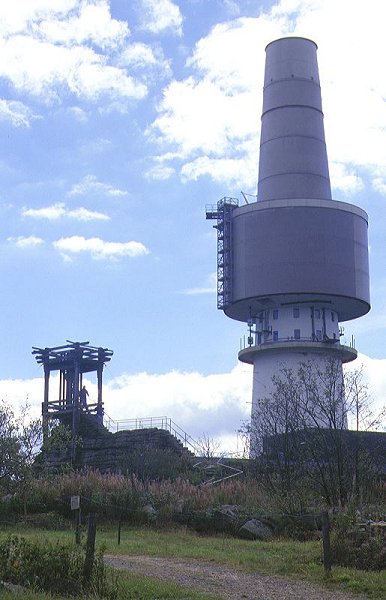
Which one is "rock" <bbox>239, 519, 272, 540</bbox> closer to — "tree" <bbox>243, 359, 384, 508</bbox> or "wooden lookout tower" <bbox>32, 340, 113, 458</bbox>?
"tree" <bbox>243, 359, 384, 508</bbox>

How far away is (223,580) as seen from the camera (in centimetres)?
1623

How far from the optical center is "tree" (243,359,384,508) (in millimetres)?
27634

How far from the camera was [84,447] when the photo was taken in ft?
162

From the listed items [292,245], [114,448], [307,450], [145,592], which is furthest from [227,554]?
[292,245]

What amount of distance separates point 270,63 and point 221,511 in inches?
1499

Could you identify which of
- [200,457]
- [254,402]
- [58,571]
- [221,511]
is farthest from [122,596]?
[254,402]

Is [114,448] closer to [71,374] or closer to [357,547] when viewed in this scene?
[71,374]

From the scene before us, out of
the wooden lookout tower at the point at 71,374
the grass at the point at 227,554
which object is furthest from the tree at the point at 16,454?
the wooden lookout tower at the point at 71,374

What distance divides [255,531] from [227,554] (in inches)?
166

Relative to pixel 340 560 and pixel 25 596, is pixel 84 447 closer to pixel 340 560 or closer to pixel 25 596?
pixel 340 560

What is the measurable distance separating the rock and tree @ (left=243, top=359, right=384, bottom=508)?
3.51 feet

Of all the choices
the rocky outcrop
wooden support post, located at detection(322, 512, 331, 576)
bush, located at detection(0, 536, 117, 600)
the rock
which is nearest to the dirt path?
wooden support post, located at detection(322, 512, 331, 576)

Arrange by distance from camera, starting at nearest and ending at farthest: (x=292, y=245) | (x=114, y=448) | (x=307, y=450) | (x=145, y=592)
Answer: (x=145, y=592)
(x=307, y=450)
(x=114, y=448)
(x=292, y=245)

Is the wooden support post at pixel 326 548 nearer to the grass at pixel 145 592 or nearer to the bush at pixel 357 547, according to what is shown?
the bush at pixel 357 547
